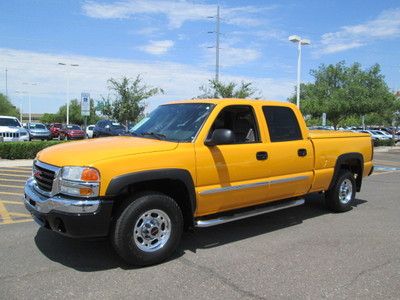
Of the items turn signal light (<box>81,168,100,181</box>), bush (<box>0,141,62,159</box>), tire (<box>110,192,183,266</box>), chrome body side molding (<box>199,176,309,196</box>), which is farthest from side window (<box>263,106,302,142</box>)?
bush (<box>0,141,62,159</box>)

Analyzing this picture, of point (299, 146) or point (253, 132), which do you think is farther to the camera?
point (299, 146)

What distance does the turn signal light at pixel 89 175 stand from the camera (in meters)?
4.19

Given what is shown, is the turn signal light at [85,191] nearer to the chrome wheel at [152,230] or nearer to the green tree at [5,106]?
the chrome wheel at [152,230]

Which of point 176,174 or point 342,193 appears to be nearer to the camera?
point 176,174

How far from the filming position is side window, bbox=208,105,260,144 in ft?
18.2

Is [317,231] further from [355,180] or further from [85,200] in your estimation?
[85,200]

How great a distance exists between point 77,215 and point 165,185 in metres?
1.14

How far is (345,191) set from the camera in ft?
24.9

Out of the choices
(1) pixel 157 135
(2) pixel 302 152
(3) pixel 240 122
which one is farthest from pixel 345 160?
(1) pixel 157 135

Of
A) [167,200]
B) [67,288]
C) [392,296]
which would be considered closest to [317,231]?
[392,296]

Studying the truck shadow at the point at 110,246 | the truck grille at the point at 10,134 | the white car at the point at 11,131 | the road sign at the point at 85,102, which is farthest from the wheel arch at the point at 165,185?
the truck grille at the point at 10,134

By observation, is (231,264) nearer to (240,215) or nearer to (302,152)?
(240,215)

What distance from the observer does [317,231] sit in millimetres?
6207

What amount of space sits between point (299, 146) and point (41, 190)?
12.1 ft
